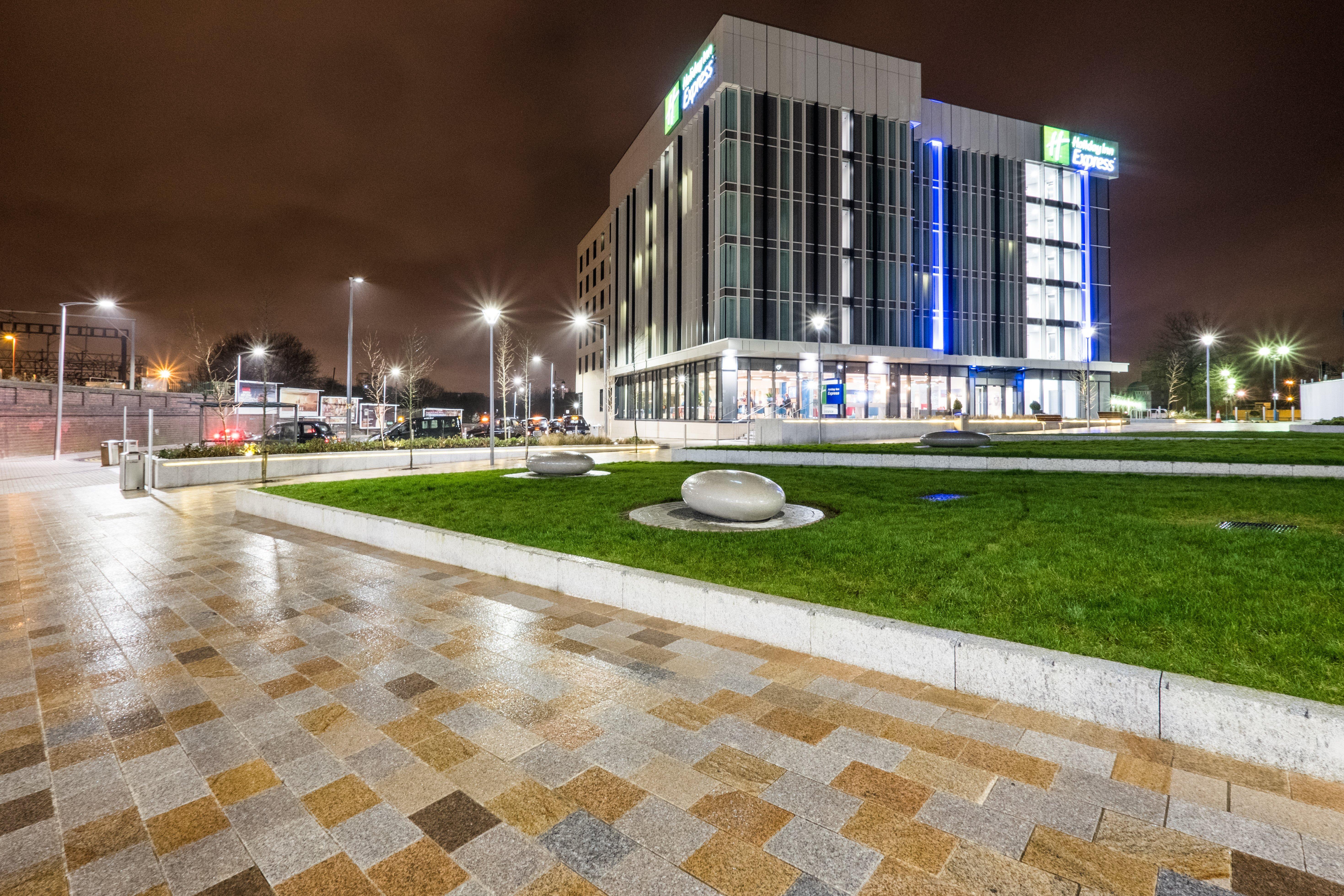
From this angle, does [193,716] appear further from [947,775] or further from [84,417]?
[84,417]

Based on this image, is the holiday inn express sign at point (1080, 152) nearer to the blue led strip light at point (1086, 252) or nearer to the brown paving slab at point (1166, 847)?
the blue led strip light at point (1086, 252)

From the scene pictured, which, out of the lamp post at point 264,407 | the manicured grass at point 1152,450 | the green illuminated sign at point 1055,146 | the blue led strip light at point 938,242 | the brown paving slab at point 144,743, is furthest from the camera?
the green illuminated sign at point 1055,146

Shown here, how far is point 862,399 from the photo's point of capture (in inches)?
1722

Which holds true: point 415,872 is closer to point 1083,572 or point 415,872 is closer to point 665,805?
point 665,805

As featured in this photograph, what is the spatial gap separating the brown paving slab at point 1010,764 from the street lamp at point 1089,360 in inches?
2271

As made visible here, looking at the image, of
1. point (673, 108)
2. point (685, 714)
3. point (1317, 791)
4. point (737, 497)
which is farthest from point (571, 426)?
point (1317, 791)

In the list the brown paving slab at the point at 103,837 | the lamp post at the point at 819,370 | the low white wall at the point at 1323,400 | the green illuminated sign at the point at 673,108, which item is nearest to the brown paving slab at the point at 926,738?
the brown paving slab at the point at 103,837

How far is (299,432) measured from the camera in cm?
3002

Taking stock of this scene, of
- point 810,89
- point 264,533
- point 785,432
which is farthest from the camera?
point 810,89

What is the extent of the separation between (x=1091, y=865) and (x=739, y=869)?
1.44m

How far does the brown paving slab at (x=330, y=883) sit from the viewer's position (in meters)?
2.48

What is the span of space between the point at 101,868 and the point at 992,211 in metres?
57.8

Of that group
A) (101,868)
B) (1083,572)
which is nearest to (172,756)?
(101,868)

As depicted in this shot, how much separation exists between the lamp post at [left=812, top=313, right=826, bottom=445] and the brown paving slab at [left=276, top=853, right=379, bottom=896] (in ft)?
86.1
